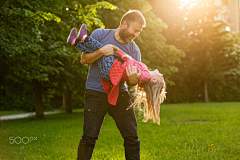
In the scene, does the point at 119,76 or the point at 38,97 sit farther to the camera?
A: the point at 38,97

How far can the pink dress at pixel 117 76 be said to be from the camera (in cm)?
299

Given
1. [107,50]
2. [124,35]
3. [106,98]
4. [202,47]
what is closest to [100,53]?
[107,50]

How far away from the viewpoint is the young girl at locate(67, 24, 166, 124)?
302 cm

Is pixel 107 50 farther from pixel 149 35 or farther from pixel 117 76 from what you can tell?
pixel 149 35

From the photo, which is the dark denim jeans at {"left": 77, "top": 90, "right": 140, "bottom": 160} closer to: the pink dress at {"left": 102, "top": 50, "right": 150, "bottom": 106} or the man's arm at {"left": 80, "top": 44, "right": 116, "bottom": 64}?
the pink dress at {"left": 102, "top": 50, "right": 150, "bottom": 106}

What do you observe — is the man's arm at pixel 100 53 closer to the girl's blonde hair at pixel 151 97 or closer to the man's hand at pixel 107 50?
the man's hand at pixel 107 50

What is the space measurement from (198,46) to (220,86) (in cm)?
546

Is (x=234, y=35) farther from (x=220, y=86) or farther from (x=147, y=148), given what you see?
(x=147, y=148)

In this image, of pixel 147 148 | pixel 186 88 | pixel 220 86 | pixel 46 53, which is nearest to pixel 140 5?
pixel 46 53

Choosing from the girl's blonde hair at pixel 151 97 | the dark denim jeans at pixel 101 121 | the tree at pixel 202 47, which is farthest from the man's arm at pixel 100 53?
the tree at pixel 202 47

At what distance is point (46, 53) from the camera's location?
10172mm

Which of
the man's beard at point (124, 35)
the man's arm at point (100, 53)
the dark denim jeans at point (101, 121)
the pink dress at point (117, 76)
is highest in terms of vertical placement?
the man's beard at point (124, 35)

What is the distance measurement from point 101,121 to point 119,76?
0.64m

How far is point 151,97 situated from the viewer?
324 cm
